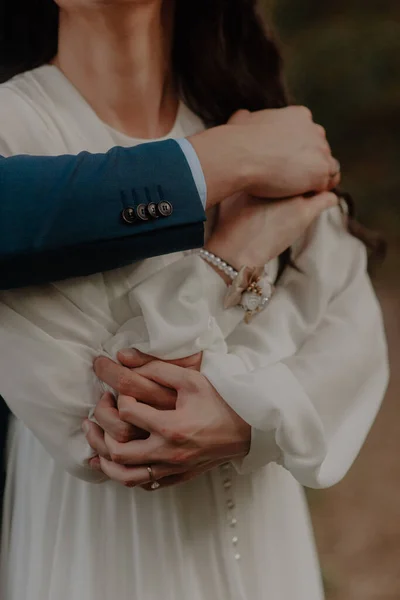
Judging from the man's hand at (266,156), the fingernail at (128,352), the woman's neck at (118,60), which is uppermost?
the woman's neck at (118,60)

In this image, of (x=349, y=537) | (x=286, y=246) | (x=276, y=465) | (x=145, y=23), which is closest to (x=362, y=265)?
(x=286, y=246)

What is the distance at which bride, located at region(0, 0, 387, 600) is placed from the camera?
2.11ft

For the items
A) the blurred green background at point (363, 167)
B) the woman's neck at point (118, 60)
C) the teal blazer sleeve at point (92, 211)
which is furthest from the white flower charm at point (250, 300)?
the blurred green background at point (363, 167)

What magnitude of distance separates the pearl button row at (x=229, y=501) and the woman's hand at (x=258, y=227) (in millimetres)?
196

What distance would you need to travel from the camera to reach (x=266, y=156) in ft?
2.29

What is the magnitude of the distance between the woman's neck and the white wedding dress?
2cm

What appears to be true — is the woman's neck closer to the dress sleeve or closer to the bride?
the bride

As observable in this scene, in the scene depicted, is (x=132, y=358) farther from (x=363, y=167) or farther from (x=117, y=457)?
(x=363, y=167)

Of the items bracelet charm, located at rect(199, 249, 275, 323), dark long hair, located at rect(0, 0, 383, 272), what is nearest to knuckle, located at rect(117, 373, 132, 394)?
bracelet charm, located at rect(199, 249, 275, 323)

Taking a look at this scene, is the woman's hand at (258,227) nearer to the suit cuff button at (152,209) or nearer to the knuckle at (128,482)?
the suit cuff button at (152,209)

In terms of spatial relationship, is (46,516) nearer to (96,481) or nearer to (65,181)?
(96,481)

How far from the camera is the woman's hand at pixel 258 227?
2.33 ft

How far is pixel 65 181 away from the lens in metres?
0.59

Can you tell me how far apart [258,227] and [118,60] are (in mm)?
215
